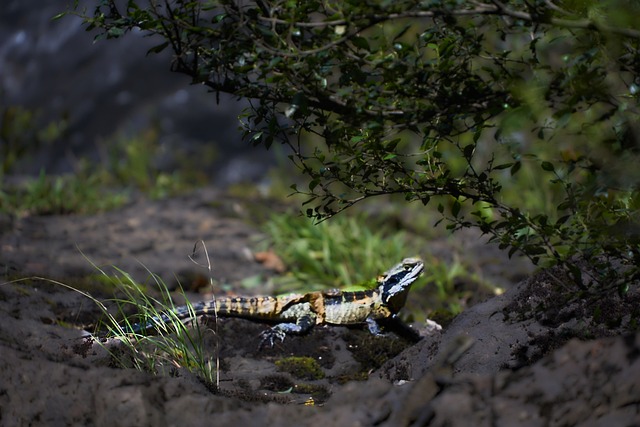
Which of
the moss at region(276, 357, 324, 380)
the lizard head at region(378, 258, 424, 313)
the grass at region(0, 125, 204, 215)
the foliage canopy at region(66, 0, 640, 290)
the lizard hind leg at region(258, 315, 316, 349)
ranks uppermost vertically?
the foliage canopy at region(66, 0, 640, 290)

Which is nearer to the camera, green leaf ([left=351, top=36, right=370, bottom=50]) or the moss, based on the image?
green leaf ([left=351, top=36, right=370, bottom=50])

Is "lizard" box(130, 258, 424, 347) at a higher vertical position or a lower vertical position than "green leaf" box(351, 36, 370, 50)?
lower

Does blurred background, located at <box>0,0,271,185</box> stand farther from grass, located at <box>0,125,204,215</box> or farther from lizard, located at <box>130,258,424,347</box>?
lizard, located at <box>130,258,424,347</box>

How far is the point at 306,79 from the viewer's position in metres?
2.88

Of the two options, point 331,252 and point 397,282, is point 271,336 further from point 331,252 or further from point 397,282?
point 331,252

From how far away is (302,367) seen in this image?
4328mm

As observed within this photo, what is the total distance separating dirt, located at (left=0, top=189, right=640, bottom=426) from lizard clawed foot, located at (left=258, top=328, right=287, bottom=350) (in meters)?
0.06

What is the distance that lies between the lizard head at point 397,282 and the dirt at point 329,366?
24 centimetres

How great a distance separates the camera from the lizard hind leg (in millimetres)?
4688

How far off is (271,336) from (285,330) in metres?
0.11

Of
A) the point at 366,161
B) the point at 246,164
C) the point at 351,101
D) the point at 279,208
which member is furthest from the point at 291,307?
the point at 246,164

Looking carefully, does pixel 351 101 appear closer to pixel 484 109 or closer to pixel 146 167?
pixel 484 109

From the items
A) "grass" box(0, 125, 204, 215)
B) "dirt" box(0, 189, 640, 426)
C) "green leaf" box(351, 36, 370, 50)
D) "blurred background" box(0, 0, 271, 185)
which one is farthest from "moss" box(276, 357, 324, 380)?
"blurred background" box(0, 0, 271, 185)

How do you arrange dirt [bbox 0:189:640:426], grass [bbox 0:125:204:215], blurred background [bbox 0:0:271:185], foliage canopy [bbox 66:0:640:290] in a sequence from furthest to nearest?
blurred background [bbox 0:0:271:185] < grass [bbox 0:125:204:215] < foliage canopy [bbox 66:0:640:290] < dirt [bbox 0:189:640:426]
